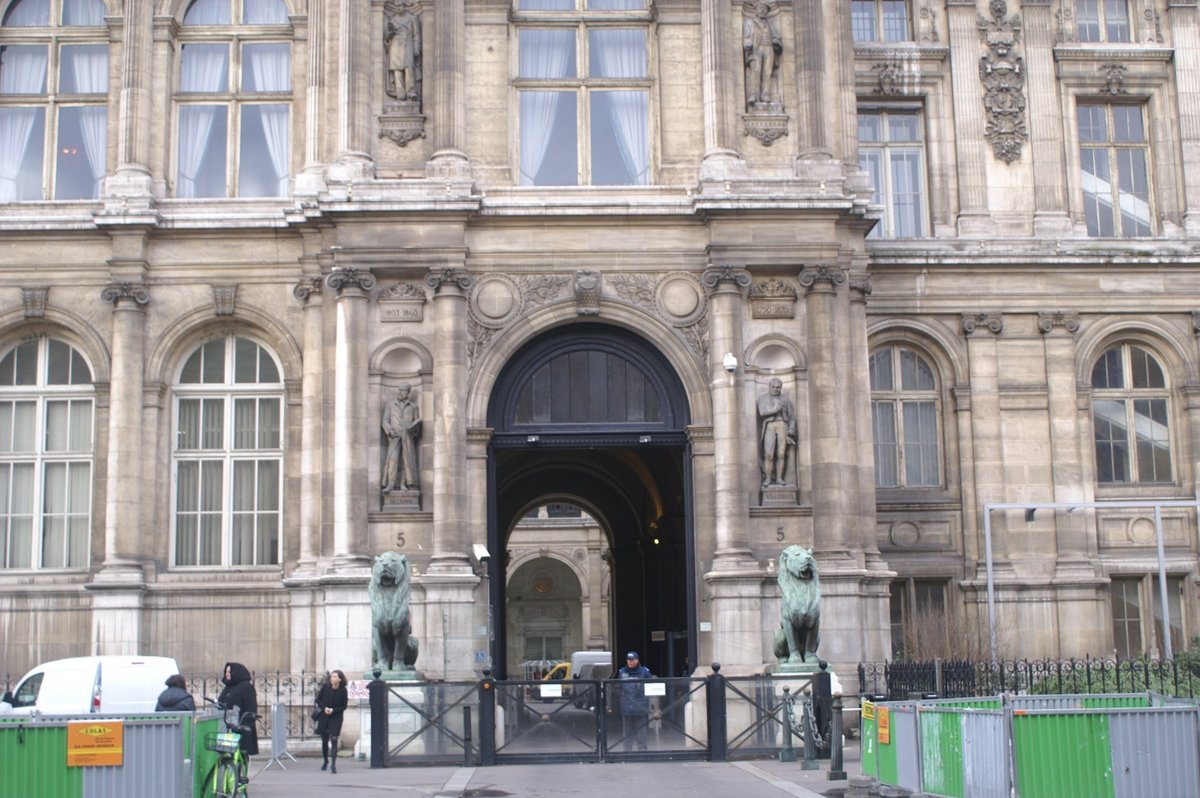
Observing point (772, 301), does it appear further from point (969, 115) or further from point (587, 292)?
point (969, 115)

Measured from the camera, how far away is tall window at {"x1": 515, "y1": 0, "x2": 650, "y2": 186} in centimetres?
3198

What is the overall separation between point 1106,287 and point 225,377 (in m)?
18.7

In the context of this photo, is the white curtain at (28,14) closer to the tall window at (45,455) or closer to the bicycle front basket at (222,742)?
the tall window at (45,455)

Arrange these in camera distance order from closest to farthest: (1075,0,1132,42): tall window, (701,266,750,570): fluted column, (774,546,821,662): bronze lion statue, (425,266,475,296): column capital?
(774,546,821,662): bronze lion statue
(701,266,750,570): fluted column
(425,266,475,296): column capital
(1075,0,1132,42): tall window

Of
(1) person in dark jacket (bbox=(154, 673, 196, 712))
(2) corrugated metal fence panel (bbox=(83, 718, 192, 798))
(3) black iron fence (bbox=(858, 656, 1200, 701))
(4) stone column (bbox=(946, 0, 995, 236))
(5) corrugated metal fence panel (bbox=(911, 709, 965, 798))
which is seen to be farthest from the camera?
(4) stone column (bbox=(946, 0, 995, 236))

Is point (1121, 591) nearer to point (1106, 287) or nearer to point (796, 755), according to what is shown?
point (1106, 287)

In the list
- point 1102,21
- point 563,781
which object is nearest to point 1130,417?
point 1102,21

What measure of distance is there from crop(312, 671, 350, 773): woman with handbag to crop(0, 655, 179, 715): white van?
2.61 m

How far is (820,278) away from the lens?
1201 inches

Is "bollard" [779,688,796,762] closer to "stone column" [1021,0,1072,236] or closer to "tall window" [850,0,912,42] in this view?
"stone column" [1021,0,1072,236]

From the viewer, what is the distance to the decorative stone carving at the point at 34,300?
104ft

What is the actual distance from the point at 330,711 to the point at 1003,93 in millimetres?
20182

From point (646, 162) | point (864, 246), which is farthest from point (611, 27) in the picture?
point (864, 246)

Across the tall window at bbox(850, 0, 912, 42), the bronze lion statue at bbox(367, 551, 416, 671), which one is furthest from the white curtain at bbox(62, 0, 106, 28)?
the tall window at bbox(850, 0, 912, 42)
